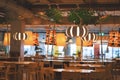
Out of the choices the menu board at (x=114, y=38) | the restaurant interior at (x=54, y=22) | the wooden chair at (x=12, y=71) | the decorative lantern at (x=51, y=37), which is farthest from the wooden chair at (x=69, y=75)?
the menu board at (x=114, y=38)

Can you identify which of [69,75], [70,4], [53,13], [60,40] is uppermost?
[70,4]

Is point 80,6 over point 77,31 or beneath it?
over

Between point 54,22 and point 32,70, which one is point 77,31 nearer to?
point 32,70

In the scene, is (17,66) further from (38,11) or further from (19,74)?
(38,11)

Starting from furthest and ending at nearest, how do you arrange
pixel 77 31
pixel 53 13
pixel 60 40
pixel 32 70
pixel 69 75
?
pixel 60 40
pixel 53 13
pixel 32 70
pixel 77 31
pixel 69 75

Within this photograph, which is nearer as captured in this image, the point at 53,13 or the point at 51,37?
the point at 53,13

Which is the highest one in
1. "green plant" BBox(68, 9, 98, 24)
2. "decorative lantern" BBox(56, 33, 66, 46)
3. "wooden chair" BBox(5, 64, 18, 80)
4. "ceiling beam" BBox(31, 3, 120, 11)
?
"ceiling beam" BBox(31, 3, 120, 11)

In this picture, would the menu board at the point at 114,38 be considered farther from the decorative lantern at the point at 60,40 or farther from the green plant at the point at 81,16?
the green plant at the point at 81,16

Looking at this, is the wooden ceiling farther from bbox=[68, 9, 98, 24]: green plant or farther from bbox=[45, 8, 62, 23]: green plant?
bbox=[68, 9, 98, 24]: green plant

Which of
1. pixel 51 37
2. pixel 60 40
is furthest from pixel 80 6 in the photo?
pixel 60 40

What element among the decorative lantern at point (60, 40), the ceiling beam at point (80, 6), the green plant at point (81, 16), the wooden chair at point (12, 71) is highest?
the ceiling beam at point (80, 6)

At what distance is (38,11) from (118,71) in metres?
4.36

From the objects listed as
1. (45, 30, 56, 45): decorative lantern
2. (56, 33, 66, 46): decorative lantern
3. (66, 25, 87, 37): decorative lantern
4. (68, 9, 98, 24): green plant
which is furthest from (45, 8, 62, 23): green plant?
(56, 33, 66, 46): decorative lantern

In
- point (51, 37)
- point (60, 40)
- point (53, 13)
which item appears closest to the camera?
point (53, 13)
